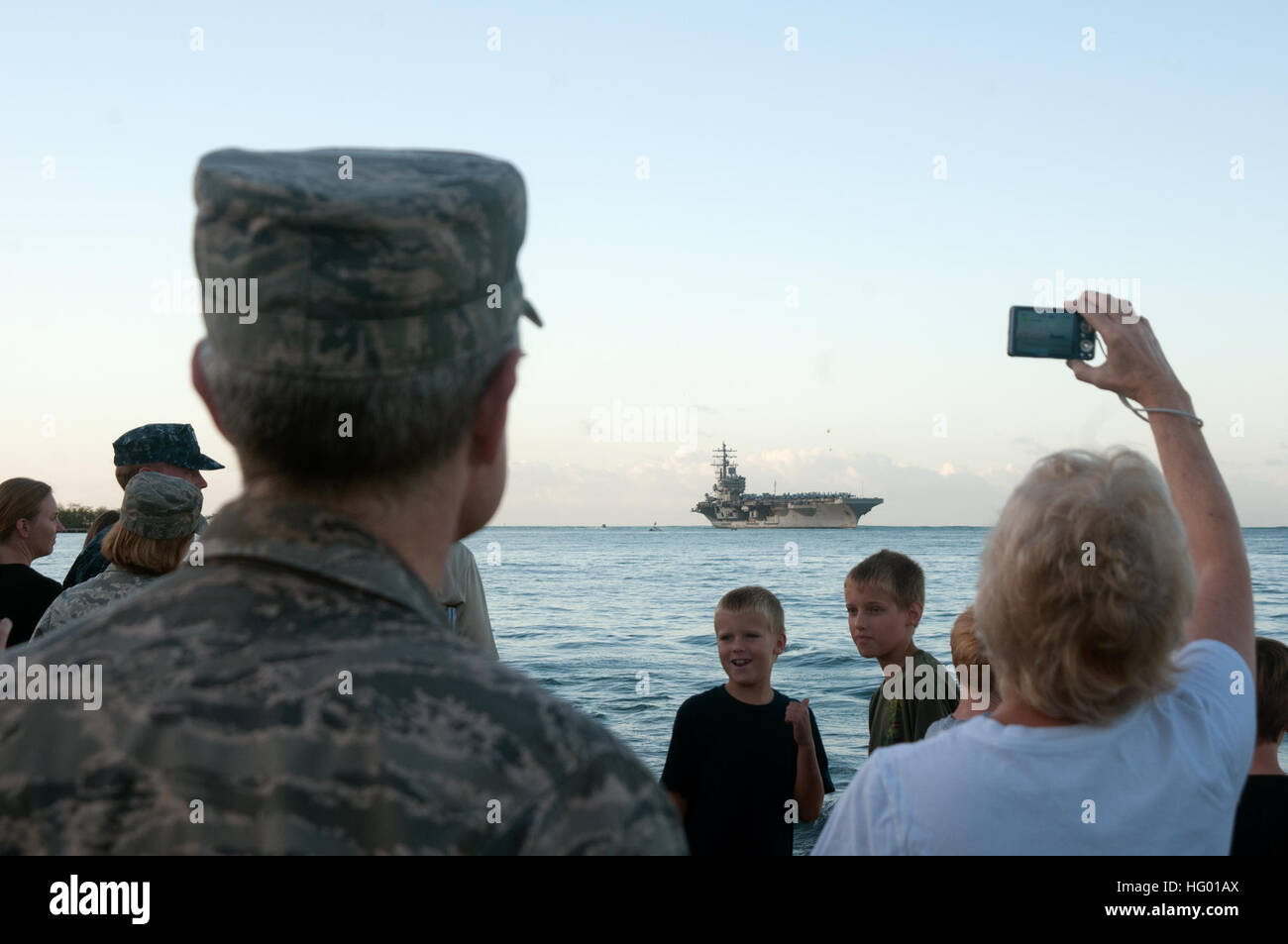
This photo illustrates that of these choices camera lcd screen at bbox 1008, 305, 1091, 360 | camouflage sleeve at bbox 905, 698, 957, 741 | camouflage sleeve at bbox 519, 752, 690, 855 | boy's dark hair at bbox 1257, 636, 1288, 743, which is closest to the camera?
camouflage sleeve at bbox 519, 752, 690, 855

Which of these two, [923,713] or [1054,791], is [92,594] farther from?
[1054,791]

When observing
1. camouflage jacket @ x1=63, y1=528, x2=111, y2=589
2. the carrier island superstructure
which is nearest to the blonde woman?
camouflage jacket @ x1=63, y1=528, x2=111, y2=589

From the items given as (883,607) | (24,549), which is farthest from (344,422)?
(24,549)

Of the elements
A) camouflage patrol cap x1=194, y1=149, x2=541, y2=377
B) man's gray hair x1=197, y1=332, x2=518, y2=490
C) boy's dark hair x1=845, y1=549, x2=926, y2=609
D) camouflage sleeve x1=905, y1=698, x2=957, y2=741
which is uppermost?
camouflage patrol cap x1=194, y1=149, x2=541, y2=377

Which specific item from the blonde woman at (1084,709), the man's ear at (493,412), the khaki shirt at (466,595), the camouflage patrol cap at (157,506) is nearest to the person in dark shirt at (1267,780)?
the blonde woman at (1084,709)

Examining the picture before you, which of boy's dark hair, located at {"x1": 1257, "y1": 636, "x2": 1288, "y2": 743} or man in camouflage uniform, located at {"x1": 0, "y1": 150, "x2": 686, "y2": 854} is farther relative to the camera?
boy's dark hair, located at {"x1": 1257, "y1": 636, "x2": 1288, "y2": 743}

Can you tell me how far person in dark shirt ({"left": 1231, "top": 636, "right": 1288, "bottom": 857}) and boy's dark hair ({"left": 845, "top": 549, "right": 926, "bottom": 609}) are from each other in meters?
1.43

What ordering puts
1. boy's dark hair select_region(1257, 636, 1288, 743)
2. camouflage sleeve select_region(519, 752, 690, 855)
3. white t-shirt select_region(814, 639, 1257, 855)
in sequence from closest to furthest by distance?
1. camouflage sleeve select_region(519, 752, 690, 855)
2. white t-shirt select_region(814, 639, 1257, 855)
3. boy's dark hair select_region(1257, 636, 1288, 743)

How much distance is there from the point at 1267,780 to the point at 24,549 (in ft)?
17.1

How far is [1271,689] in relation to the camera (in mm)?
3367

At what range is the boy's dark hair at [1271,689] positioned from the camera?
3307mm

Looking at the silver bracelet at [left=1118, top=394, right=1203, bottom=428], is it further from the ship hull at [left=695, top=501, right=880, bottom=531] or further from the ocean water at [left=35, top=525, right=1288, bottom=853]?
the ship hull at [left=695, top=501, right=880, bottom=531]

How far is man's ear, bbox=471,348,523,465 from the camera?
119cm

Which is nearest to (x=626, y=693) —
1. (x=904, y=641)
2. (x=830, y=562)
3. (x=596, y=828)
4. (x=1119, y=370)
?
(x=904, y=641)
